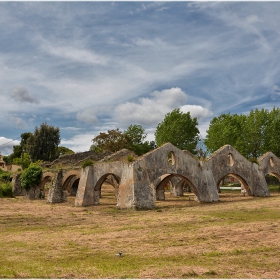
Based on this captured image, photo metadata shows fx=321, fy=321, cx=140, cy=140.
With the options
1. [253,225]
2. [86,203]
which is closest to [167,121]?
[86,203]

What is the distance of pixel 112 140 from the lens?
55.9 m

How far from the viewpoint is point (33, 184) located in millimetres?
30938

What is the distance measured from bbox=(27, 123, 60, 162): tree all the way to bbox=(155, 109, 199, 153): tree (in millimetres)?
20326

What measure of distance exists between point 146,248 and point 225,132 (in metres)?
32.3

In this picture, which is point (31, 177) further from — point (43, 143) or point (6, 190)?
point (43, 143)

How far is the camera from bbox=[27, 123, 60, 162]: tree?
56.8 metres

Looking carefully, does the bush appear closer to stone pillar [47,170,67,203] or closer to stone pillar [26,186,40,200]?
stone pillar [26,186,40,200]

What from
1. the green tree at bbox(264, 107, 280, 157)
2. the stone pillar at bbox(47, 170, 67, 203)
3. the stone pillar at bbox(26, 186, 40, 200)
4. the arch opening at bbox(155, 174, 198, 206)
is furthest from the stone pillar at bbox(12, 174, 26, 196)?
the green tree at bbox(264, 107, 280, 157)

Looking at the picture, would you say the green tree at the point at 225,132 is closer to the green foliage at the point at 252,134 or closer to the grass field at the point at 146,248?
the green foliage at the point at 252,134

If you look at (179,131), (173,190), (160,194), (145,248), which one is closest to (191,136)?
(179,131)

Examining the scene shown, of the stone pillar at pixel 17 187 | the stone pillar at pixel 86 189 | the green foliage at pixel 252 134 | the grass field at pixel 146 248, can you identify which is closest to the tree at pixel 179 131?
the green foliage at pixel 252 134

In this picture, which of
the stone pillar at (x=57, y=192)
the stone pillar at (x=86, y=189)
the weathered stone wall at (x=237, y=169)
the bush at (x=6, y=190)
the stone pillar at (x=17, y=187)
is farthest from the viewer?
the stone pillar at (x=17, y=187)

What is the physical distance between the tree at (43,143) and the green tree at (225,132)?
28299mm

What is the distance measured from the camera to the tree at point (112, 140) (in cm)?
5434
